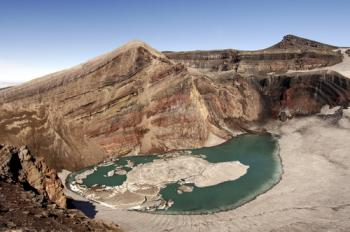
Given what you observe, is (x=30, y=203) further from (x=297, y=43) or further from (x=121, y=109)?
(x=297, y=43)

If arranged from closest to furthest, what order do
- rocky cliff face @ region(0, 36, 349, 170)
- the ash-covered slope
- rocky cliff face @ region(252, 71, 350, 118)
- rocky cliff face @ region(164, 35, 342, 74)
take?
the ash-covered slope, rocky cliff face @ region(0, 36, 349, 170), rocky cliff face @ region(252, 71, 350, 118), rocky cliff face @ region(164, 35, 342, 74)

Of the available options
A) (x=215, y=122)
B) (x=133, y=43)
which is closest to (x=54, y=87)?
(x=133, y=43)

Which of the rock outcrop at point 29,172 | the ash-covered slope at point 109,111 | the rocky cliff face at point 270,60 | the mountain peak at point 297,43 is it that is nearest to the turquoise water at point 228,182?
the ash-covered slope at point 109,111

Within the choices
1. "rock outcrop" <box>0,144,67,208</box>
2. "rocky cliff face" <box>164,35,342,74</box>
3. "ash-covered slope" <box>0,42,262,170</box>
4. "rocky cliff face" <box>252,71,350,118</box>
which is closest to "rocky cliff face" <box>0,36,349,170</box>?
"ash-covered slope" <box>0,42,262,170</box>

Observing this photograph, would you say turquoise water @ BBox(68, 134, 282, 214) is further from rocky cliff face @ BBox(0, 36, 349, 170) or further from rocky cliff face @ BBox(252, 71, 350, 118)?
rocky cliff face @ BBox(252, 71, 350, 118)

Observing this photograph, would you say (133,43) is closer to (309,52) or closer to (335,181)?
(335,181)

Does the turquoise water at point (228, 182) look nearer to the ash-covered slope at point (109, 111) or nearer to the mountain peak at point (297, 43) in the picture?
the ash-covered slope at point (109, 111)
